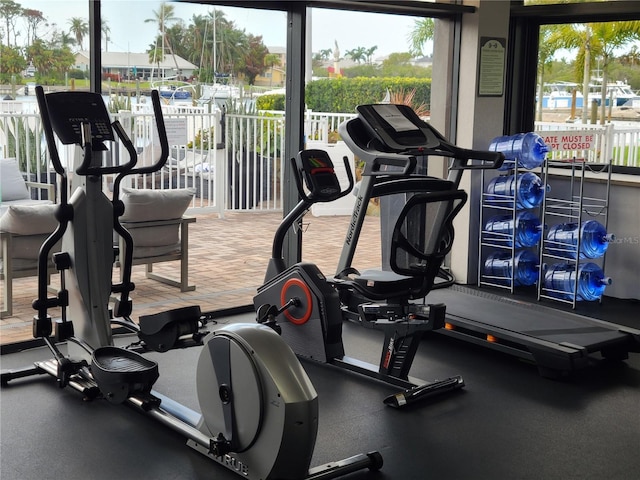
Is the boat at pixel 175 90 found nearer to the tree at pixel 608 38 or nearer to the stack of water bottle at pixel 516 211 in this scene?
the stack of water bottle at pixel 516 211

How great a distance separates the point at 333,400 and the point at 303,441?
1199mm

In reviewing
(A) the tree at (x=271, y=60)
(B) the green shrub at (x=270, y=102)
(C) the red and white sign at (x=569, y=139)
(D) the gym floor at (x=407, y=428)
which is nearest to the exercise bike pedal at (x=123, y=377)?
(D) the gym floor at (x=407, y=428)

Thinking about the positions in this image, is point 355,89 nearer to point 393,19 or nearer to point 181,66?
point 393,19

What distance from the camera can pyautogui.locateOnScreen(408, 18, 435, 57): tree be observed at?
22.5 ft

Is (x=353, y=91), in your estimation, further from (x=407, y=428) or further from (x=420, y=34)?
(x=407, y=428)

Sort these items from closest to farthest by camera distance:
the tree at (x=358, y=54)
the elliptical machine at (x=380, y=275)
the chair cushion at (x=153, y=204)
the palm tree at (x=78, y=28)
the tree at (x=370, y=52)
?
the elliptical machine at (x=380, y=275), the palm tree at (x=78, y=28), the chair cushion at (x=153, y=204), the tree at (x=358, y=54), the tree at (x=370, y=52)

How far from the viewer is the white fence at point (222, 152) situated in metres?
5.99

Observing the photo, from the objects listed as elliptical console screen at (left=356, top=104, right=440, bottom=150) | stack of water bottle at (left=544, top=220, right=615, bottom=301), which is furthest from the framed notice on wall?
elliptical console screen at (left=356, top=104, right=440, bottom=150)

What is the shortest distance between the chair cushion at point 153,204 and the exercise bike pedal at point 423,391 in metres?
2.43

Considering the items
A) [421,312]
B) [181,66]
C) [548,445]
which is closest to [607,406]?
[548,445]

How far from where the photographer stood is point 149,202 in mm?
5930

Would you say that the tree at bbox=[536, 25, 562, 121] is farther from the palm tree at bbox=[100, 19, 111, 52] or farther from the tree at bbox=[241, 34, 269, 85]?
the palm tree at bbox=[100, 19, 111, 52]

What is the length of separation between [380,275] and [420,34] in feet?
9.71

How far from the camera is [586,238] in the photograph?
6.21 m
